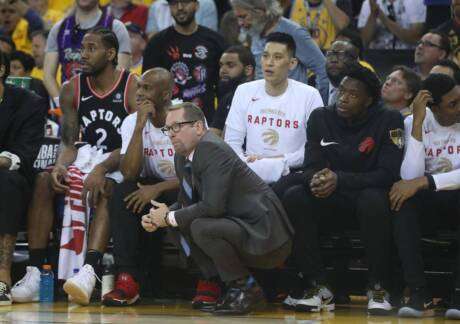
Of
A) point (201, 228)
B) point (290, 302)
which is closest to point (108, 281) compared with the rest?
point (201, 228)

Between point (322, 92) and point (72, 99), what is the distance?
7.03ft

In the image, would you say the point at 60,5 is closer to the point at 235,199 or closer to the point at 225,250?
the point at 235,199

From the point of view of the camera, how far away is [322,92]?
31.7ft

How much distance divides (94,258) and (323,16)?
163 inches

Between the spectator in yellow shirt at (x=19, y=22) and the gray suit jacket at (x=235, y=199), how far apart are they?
234 inches

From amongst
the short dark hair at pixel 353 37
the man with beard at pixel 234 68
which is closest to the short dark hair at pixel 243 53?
the man with beard at pixel 234 68

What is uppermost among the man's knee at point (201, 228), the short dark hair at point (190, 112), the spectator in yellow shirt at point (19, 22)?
the spectator in yellow shirt at point (19, 22)

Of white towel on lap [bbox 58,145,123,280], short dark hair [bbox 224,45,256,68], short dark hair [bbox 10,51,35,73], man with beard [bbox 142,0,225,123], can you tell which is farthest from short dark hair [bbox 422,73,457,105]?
short dark hair [bbox 10,51,35,73]

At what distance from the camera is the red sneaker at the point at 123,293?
8.23m

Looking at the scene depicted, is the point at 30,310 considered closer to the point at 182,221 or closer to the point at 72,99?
the point at 182,221

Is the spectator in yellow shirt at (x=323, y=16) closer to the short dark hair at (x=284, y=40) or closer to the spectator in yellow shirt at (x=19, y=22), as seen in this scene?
the short dark hair at (x=284, y=40)

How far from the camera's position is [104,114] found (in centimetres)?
912

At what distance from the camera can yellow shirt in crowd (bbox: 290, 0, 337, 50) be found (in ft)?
37.2

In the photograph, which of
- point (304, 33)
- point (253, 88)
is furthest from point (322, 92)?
point (253, 88)
